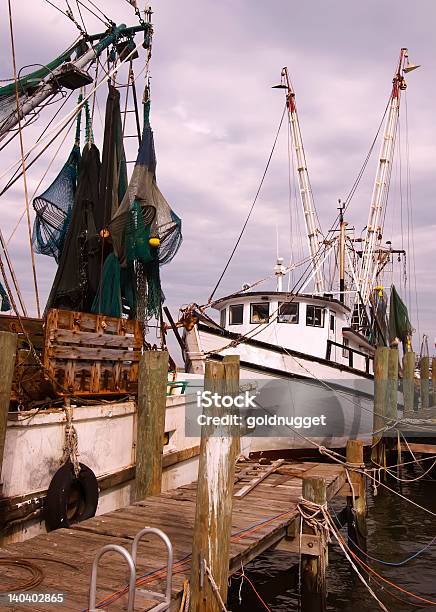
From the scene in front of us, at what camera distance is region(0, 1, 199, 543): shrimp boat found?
6977mm

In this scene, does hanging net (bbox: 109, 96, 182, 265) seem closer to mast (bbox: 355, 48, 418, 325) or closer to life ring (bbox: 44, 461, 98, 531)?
life ring (bbox: 44, 461, 98, 531)

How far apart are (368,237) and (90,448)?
22185mm

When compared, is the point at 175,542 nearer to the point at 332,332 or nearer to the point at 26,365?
the point at 26,365

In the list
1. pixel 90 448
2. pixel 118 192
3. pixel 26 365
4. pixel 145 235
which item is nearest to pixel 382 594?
pixel 90 448

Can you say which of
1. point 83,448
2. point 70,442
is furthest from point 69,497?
point 83,448

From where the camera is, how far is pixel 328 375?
16109 millimetres

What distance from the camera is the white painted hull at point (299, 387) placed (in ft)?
47.3

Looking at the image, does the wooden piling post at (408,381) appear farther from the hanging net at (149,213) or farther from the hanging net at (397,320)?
the hanging net at (149,213)

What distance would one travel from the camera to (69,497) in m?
7.22

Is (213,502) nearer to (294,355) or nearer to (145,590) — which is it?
(145,590)

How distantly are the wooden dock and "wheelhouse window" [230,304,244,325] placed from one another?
8.59 m

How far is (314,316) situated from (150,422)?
9725 millimetres

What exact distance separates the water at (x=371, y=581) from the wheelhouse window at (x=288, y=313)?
238 inches

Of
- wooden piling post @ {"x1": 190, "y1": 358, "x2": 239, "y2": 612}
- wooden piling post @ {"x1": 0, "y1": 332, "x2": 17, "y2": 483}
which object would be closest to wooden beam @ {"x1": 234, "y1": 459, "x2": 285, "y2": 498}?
wooden piling post @ {"x1": 190, "y1": 358, "x2": 239, "y2": 612}
